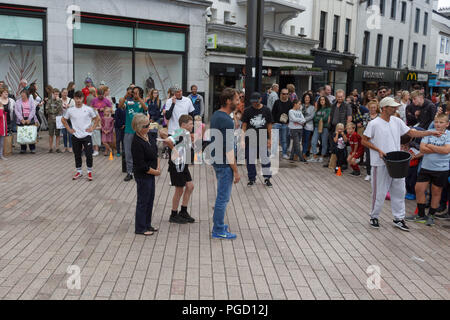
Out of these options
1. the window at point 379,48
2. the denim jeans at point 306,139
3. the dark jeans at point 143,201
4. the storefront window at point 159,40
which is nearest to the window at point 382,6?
the window at point 379,48

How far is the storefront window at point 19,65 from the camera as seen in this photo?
1560cm

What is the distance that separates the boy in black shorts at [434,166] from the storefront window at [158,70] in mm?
13622

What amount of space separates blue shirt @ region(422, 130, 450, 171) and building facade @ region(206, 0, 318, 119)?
1217 cm

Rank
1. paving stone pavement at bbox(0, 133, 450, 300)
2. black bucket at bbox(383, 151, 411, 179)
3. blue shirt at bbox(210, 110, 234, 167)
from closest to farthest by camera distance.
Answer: paving stone pavement at bbox(0, 133, 450, 300), blue shirt at bbox(210, 110, 234, 167), black bucket at bbox(383, 151, 411, 179)

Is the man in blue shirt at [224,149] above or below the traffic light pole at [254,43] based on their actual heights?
below

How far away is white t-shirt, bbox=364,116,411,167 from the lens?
22.6 feet

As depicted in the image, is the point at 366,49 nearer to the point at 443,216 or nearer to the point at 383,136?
the point at 443,216

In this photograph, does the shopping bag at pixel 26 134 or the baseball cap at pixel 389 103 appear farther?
the shopping bag at pixel 26 134

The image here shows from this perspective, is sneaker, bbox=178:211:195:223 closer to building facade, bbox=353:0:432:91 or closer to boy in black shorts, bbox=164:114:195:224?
boy in black shorts, bbox=164:114:195:224

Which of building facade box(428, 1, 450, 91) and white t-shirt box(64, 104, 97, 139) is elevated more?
building facade box(428, 1, 450, 91)

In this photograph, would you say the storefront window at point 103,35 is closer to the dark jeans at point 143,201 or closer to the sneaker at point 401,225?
the dark jeans at point 143,201

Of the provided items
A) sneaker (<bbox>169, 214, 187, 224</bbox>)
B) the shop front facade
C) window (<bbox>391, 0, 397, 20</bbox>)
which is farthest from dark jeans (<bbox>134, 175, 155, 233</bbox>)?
window (<bbox>391, 0, 397, 20</bbox>)

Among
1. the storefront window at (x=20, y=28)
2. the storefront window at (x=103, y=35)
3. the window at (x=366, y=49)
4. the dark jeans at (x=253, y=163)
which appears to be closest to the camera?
the dark jeans at (x=253, y=163)

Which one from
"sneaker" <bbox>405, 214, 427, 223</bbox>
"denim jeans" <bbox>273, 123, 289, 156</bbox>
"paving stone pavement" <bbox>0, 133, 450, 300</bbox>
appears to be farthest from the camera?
"denim jeans" <bbox>273, 123, 289, 156</bbox>
